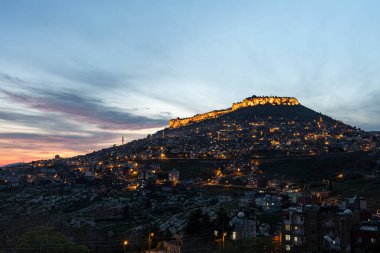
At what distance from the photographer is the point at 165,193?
115 meters

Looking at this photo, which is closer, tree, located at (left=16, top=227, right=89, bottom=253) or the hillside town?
the hillside town

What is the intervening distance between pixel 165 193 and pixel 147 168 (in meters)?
45.1

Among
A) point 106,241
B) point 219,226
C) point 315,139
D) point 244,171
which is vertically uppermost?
point 315,139

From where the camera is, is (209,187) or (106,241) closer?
(106,241)

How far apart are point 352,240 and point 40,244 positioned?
122 ft

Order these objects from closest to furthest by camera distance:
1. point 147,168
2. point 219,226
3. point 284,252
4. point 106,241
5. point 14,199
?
1. point 284,252
2. point 219,226
3. point 106,241
4. point 14,199
5. point 147,168

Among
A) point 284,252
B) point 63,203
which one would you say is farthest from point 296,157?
point 284,252

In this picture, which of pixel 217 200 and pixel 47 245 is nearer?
pixel 47 245

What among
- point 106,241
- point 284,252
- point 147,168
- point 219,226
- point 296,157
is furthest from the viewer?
point 147,168

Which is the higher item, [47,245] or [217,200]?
[217,200]

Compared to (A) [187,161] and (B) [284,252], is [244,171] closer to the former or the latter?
(A) [187,161]

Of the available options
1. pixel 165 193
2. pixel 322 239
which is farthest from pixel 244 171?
pixel 322 239

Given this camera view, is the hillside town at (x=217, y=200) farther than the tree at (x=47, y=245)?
No

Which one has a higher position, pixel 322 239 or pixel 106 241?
pixel 322 239
